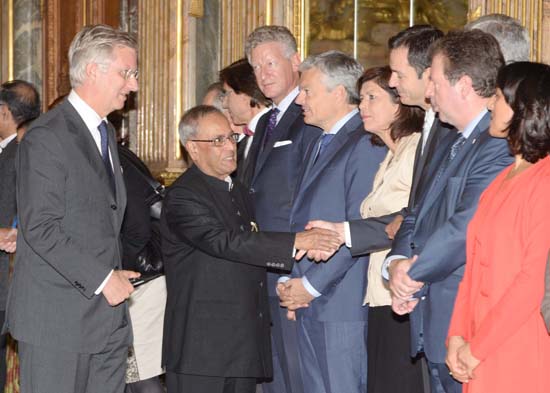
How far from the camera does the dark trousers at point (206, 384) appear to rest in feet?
14.0

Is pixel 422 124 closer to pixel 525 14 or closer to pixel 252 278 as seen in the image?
pixel 252 278

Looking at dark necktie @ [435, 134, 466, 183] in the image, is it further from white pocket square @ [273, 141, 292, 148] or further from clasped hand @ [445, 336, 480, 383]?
white pocket square @ [273, 141, 292, 148]

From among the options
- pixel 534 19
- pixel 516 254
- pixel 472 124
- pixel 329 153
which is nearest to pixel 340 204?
pixel 329 153

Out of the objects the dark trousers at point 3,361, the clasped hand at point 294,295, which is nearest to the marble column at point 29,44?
the dark trousers at point 3,361

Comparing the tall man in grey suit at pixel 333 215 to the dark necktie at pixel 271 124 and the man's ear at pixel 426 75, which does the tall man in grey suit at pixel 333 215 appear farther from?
the man's ear at pixel 426 75

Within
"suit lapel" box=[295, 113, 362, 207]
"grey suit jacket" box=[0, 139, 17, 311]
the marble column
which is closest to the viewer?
"suit lapel" box=[295, 113, 362, 207]

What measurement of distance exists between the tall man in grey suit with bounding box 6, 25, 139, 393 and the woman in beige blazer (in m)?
1.07

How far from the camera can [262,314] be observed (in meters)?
4.38

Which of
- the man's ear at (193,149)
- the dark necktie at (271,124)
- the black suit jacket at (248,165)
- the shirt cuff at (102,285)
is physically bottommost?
the shirt cuff at (102,285)

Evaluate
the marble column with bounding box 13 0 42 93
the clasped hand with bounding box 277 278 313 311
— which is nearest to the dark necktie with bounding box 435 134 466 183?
the clasped hand with bounding box 277 278 313 311

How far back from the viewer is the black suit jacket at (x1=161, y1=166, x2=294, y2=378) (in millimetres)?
4254

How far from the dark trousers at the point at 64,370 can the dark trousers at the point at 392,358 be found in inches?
43.0

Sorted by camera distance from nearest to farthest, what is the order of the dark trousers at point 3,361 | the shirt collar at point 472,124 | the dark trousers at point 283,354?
1. the shirt collar at point 472,124
2. the dark trousers at point 283,354
3. the dark trousers at point 3,361

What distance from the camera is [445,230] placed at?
3.33 metres
